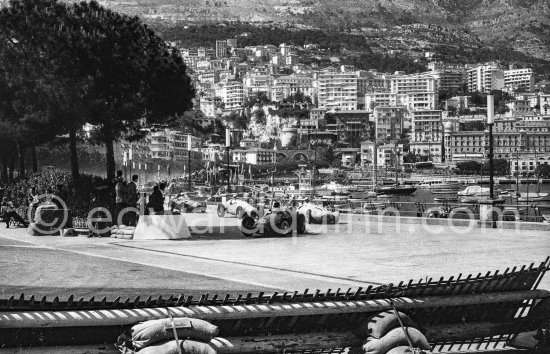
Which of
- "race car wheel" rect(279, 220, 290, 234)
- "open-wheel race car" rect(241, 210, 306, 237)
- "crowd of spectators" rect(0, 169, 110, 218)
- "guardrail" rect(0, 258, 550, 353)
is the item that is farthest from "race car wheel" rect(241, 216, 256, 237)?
"guardrail" rect(0, 258, 550, 353)

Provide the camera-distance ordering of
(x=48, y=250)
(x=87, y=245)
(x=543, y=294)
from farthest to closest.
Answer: (x=87, y=245) < (x=48, y=250) < (x=543, y=294)

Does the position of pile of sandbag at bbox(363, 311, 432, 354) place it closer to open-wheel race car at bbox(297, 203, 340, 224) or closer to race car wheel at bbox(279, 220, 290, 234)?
race car wheel at bbox(279, 220, 290, 234)

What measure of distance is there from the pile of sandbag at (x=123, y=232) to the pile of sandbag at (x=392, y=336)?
13834 mm

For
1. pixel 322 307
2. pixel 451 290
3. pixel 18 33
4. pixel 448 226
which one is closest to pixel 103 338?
pixel 322 307

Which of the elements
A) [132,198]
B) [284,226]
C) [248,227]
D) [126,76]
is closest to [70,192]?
[132,198]

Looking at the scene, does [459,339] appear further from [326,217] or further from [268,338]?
[326,217]

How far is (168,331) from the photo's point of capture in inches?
250

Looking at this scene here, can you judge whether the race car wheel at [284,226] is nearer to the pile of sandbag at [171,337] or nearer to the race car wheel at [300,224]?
the race car wheel at [300,224]

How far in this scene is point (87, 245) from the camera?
18766 mm

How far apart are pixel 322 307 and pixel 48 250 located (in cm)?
1153

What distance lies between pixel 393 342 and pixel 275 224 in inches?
565

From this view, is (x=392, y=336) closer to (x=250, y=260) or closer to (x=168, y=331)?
(x=168, y=331)

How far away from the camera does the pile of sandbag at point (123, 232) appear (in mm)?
20422

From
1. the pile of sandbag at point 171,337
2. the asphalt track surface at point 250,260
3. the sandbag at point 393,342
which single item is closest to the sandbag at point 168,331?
the pile of sandbag at point 171,337
